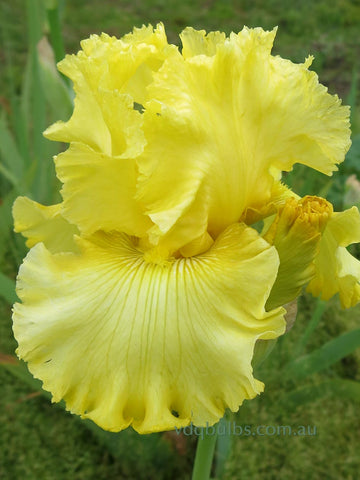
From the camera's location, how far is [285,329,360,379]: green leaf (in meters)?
1.58

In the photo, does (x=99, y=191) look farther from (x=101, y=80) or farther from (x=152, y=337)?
(x=152, y=337)

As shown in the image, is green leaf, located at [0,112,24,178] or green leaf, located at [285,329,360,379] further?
green leaf, located at [0,112,24,178]

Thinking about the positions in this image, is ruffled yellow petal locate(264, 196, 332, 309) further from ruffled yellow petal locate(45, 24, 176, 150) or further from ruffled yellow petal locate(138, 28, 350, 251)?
ruffled yellow petal locate(45, 24, 176, 150)

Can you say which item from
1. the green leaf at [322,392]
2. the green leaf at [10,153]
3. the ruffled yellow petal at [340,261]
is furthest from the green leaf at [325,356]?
the green leaf at [10,153]

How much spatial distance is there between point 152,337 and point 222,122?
1.29 ft

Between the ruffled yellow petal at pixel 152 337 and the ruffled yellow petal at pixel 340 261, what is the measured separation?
226 mm

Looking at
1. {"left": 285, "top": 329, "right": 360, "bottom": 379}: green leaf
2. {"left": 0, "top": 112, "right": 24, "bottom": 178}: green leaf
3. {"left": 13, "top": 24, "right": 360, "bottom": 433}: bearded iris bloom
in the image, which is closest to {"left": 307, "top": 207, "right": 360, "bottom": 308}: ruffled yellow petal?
{"left": 13, "top": 24, "right": 360, "bottom": 433}: bearded iris bloom

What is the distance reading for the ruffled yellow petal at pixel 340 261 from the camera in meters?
1.08

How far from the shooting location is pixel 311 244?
973 mm

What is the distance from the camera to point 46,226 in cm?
121

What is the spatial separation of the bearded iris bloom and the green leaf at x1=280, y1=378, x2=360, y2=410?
2.21 feet

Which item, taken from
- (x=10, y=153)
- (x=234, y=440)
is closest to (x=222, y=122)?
(x=234, y=440)

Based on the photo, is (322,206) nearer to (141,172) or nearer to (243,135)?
(243,135)

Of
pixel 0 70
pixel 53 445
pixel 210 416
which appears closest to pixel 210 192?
pixel 210 416
